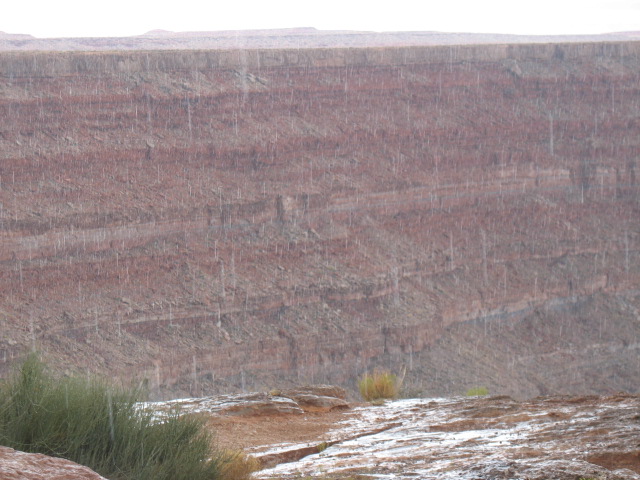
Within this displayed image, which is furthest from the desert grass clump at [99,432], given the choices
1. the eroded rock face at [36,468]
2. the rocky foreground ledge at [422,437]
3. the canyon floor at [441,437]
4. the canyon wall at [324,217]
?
the canyon wall at [324,217]

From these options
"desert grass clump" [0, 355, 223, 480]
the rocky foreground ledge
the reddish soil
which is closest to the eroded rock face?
the rocky foreground ledge

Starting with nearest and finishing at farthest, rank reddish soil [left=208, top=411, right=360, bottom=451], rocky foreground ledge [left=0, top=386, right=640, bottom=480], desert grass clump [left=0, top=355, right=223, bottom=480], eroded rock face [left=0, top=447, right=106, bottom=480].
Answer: eroded rock face [left=0, top=447, right=106, bottom=480]
rocky foreground ledge [left=0, top=386, right=640, bottom=480]
desert grass clump [left=0, top=355, right=223, bottom=480]
reddish soil [left=208, top=411, right=360, bottom=451]

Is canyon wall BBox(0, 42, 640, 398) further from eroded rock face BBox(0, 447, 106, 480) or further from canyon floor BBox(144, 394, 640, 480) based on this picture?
eroded rock face BBox(0, 447, 106, 480)

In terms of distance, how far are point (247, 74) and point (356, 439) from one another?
22.5m

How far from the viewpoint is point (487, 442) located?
27.9ft

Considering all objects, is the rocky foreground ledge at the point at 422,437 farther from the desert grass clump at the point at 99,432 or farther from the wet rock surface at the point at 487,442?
the desert grass clump at the point at 99,432

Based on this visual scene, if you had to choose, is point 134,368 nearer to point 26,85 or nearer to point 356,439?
point 26,85

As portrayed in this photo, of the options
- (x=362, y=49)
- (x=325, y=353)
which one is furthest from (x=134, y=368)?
(x=362, y=49)

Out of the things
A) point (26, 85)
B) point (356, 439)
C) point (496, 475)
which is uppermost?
point (26, 85)

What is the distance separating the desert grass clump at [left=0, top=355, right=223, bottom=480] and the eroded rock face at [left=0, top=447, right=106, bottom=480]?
113 cm

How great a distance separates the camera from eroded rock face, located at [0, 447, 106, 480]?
17.8 feet

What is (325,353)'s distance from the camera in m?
25.2

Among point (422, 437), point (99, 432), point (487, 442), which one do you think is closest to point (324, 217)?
point (422, 437)

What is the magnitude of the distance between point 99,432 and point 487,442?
3401 mm
